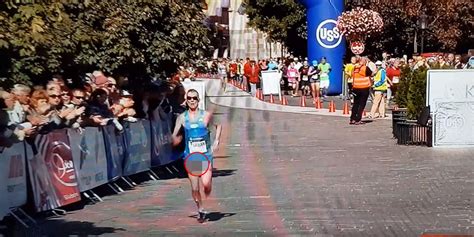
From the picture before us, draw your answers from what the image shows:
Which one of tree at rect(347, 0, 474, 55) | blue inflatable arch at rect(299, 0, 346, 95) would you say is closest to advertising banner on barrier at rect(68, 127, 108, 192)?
blue inflatable arch at rect(299, 0, 346, 95)

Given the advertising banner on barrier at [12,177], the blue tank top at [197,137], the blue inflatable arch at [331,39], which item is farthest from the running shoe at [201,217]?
the blue inflatable arch at [331,39]

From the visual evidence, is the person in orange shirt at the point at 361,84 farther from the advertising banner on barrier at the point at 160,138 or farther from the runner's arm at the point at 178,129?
the runner's arm at the point at 178,129

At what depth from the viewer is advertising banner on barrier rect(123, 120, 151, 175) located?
47.4 ft

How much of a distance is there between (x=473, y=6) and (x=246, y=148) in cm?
3005

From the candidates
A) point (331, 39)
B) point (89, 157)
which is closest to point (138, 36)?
point (89, 157)

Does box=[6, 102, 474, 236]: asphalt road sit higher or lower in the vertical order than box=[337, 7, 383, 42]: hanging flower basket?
lower

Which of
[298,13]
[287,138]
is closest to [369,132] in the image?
[287,138]

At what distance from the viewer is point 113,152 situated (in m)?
13.8

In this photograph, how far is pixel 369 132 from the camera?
2320 cm

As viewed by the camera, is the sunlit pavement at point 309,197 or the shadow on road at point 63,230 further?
the sunlit pavement at point 309,197

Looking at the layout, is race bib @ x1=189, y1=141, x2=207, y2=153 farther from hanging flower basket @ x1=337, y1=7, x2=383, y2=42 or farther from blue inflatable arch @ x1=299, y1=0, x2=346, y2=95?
blue inflatable arch @ x1=299, y1=0, x2=346, y2=95

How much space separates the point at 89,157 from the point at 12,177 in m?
2.30

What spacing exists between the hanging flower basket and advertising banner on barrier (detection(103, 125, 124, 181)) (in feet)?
77.4

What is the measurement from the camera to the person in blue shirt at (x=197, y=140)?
1098 cm
